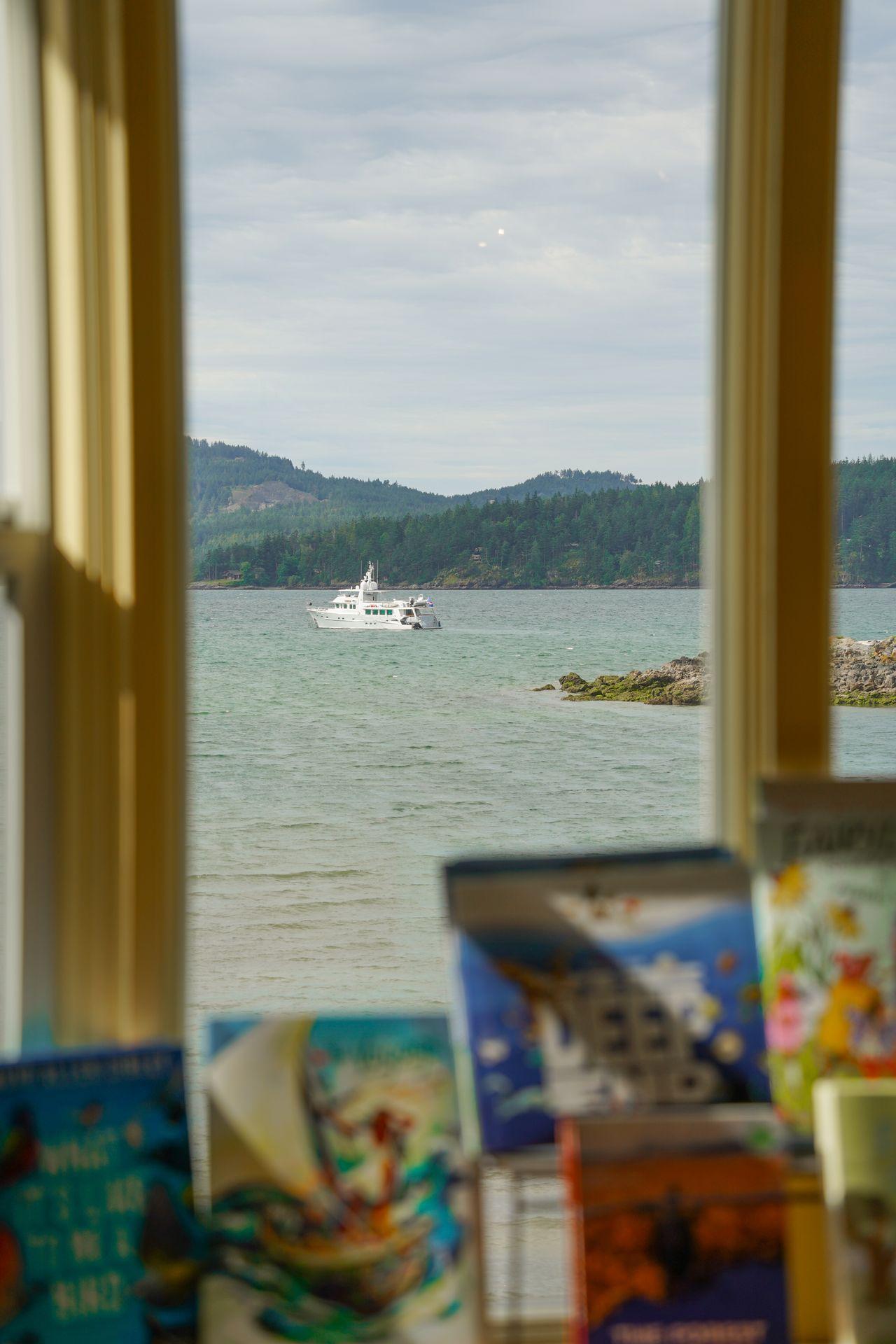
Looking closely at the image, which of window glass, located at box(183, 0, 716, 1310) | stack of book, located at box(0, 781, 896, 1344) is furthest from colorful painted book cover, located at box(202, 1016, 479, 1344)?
window glass, located at box(183, 0, 716, 1310)

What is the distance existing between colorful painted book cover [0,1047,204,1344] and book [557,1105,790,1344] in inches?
22.2

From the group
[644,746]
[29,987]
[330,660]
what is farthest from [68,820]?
[644,746]

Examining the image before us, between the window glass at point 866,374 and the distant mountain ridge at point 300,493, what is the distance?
85 centimetres

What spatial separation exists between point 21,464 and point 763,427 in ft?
4.11

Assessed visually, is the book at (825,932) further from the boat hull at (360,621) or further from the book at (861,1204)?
the boat hull at (360,621)

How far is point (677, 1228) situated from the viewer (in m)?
1.49

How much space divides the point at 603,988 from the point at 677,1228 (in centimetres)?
34

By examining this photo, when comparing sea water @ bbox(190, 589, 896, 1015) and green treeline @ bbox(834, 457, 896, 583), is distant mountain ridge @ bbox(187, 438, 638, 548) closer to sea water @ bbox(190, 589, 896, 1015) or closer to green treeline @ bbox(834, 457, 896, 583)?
green treeline @ bbox(834, 457, 896, 583)

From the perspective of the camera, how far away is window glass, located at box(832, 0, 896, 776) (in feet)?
6.53

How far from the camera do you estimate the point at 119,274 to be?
5.56 feet

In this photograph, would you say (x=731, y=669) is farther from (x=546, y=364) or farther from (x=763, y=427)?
(x=546, y=364)

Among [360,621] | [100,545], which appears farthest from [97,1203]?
[360,621]

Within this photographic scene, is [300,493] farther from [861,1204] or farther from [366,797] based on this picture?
[366,797]

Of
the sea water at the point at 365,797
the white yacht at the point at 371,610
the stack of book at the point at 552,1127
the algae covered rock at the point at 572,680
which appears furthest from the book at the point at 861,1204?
the sea water at the point at 365,797
